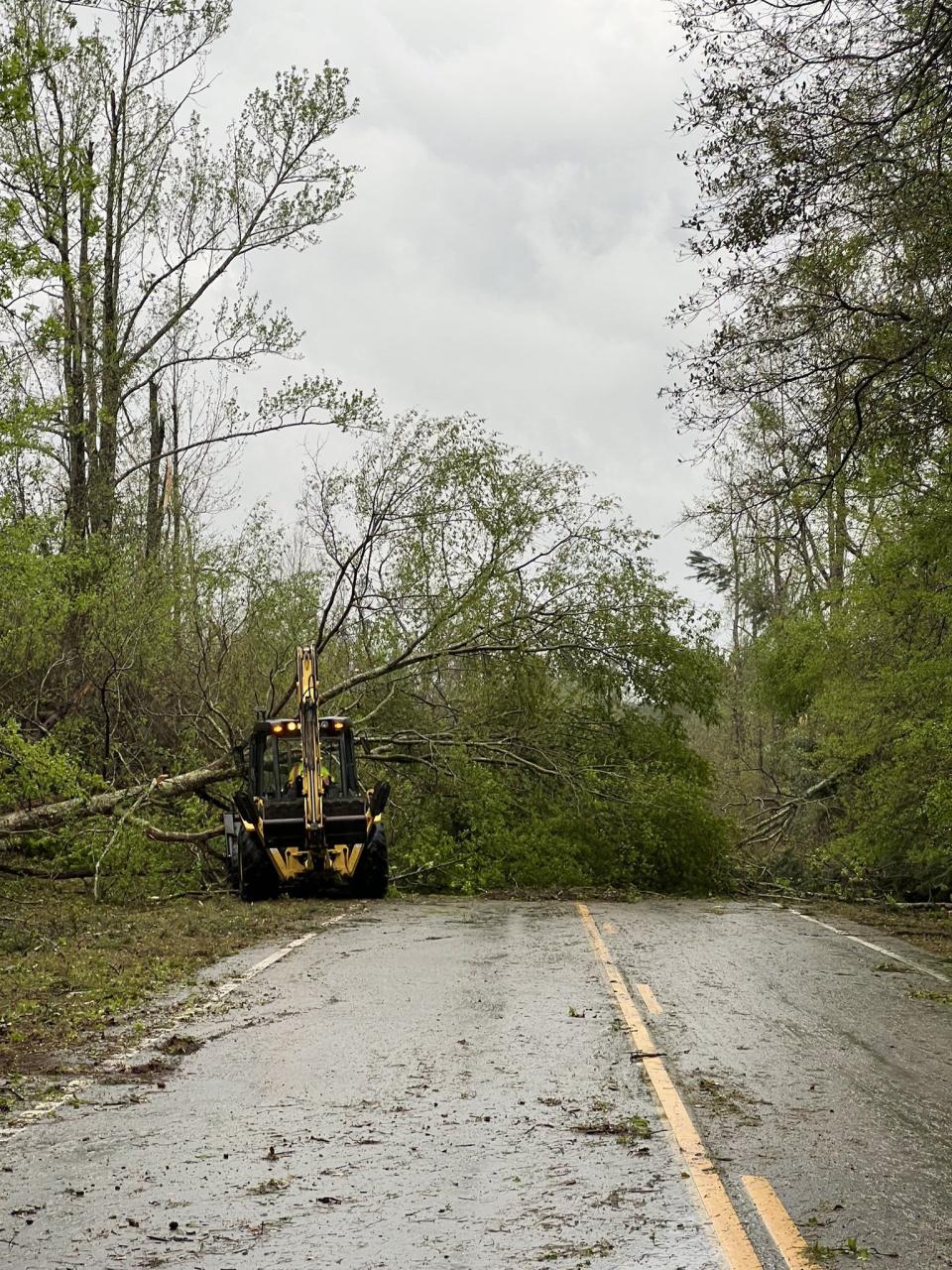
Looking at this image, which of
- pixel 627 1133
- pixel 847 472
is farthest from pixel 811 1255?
pixel 847 472

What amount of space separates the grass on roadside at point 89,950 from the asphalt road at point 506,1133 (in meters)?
0.77

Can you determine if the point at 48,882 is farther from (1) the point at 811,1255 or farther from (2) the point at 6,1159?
(1) the point at 811,1255

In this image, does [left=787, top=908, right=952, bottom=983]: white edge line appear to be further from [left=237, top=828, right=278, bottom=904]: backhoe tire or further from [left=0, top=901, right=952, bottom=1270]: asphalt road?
[left=237, top=828, right=278, bottom=904]: backhoe tire

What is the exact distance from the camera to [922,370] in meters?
13.9

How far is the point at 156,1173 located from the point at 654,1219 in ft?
7.12

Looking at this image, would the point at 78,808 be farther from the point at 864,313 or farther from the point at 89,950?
the point at 864,313

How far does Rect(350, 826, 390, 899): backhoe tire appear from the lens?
70.9ft

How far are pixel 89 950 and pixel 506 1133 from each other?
9.00 meters

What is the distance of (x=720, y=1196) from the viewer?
5.49 metres

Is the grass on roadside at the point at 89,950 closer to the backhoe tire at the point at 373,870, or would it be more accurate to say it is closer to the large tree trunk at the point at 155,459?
the backhoe tire at the point at 373,870

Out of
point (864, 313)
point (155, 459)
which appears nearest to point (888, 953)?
point (864, 313)

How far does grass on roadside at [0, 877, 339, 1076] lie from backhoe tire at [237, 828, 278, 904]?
1.06 ft

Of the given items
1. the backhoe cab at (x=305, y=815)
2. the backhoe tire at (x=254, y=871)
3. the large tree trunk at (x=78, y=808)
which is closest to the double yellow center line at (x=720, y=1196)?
the backhoe cab at (x=305, y=815)

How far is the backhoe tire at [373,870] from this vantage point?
70.9ft
